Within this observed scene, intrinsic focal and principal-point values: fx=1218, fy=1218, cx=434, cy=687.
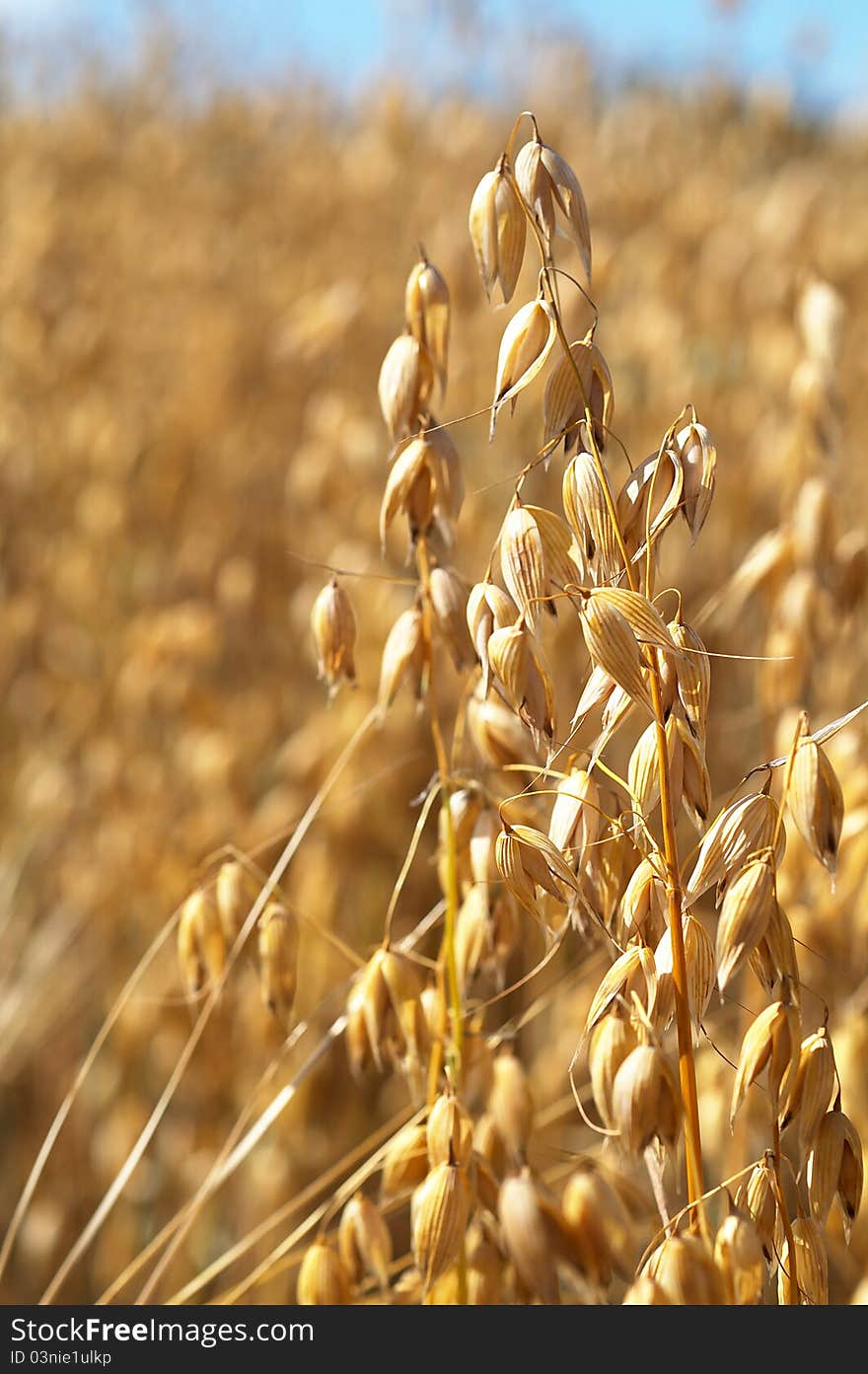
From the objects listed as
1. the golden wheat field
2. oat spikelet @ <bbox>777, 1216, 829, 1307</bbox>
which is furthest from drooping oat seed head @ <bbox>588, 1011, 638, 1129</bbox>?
oat spikelet @ <bbox>777, 1216, 829, 1307</bbox>

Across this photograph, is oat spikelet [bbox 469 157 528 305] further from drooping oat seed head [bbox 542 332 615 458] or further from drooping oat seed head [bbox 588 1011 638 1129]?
drooping oat seed head [bbox 588 1011 638 1129]

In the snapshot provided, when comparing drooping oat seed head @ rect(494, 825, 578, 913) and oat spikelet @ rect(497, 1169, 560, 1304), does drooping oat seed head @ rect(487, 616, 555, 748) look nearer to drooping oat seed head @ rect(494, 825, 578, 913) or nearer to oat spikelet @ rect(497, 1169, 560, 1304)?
drooping oat seed head @ rect(494, 825, 578, 913)

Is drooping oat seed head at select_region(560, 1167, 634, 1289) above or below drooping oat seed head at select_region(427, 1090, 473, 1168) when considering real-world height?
below

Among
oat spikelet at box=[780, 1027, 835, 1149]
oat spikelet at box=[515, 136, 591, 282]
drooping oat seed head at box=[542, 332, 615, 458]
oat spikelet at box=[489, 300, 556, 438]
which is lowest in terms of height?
oat spikelet at box=[780, 1027, 835, 1149]

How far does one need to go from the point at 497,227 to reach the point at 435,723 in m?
0.25

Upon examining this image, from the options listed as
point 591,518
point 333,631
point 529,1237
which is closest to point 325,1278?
point 529,1237

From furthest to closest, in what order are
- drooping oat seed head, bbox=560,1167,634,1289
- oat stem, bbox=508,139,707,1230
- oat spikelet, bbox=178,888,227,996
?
Answer: oat spikelet, bbox=178,888,227,996 < drooping oat seed head, bbox=560,1167,634,1289 < oat stem, bbox=508,139,707,1230

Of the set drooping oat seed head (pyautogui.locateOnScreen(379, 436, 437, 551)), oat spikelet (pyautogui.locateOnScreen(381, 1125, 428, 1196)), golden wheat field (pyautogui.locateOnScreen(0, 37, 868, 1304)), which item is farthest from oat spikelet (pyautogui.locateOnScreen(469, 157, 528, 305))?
Result: oat spikelet (pyautogui.locateOnScreen(381, 1125, 428, 1196))

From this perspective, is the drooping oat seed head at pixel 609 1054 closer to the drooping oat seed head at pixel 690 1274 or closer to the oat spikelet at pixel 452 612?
the drooping oat seed head at pixel 690 1274

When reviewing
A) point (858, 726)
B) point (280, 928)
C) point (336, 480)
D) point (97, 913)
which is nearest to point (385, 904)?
point (97, 913)

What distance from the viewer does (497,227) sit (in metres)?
0.60

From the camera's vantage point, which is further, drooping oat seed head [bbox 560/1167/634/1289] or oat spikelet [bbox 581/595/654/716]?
drooping oat seed head [bbox 560/1167/634/1289]

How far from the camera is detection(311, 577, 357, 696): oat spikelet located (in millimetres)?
719

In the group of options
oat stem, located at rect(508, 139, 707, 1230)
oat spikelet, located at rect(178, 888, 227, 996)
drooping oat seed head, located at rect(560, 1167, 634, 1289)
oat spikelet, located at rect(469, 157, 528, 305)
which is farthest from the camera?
oat spikelet, located at rect(178, 888, 227, 996)
